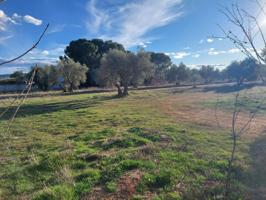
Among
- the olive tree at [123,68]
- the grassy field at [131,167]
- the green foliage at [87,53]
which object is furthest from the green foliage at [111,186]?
the green foliage at [87,53]

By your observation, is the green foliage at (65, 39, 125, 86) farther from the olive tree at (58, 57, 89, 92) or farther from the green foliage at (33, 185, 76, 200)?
the green foliage at (33, 185, 76, 200)

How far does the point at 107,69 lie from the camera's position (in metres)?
39.2

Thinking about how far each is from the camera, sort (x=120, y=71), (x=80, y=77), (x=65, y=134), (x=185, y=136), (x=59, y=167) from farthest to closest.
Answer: (x=80, y=77) < (x=120, y=71) < (x=65, y=134) < (x=185, y=136) < (x=59, y=167)

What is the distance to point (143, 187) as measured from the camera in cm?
632

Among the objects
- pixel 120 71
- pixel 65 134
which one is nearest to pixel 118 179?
pixel 65 134

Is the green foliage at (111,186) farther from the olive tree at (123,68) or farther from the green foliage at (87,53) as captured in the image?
the green foliage at (87,53)

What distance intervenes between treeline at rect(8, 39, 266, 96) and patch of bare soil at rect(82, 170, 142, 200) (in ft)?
13.9

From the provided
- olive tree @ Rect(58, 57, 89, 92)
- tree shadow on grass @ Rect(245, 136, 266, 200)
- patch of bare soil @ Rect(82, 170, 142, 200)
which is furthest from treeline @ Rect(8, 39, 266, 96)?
patch of bare soil @ Rect(82, 170, 142, 200)

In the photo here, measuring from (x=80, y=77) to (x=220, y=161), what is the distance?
159 ft

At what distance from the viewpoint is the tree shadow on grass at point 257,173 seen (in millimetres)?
6286

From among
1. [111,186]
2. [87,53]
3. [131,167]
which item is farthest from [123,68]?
[111,186]

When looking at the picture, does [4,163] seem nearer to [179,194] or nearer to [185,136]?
[179,194]

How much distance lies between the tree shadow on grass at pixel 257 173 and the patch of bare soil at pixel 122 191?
2572 mm

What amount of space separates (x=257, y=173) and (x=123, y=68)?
3307cm
